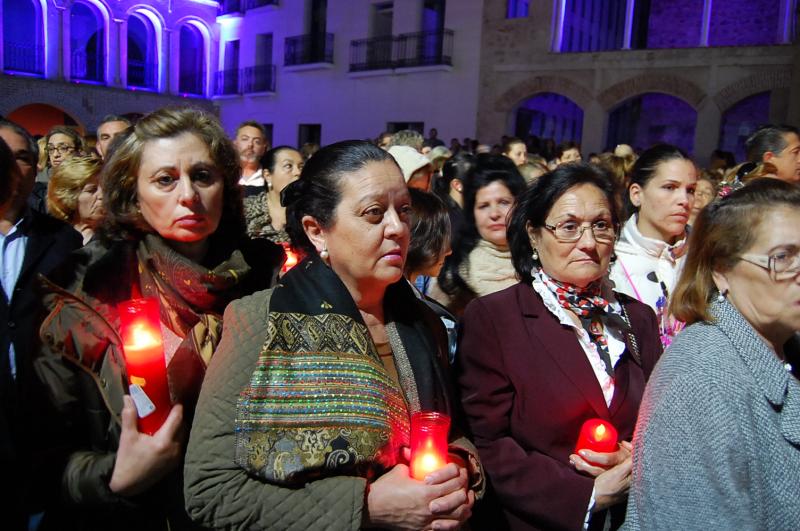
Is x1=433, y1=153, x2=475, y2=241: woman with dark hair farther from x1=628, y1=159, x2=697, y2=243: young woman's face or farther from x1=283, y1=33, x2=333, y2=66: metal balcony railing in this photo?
x1=283, y1=33, x2=333, y2=66: metal balcony railing

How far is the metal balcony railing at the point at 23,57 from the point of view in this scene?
810 inches

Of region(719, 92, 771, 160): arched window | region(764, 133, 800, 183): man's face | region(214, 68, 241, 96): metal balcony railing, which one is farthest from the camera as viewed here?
region(214, 68, 241, 96): metal balcony railing

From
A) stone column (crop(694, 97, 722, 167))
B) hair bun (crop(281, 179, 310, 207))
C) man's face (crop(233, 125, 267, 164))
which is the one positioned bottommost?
hair bun (crop(281, 179, 310, 207))

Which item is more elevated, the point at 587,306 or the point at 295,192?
the point at 295,192

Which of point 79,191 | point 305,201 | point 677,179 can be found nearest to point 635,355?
point 305,201

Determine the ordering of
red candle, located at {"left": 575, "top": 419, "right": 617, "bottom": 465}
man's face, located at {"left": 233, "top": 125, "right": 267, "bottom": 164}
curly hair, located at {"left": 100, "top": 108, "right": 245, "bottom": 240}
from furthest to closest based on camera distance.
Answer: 1. man's face, located at {"left": 233, "top": 125, "right": 267, "bottom": 164}
2. curly hair, located at {"left": 100, "top": 108, "right": 245, "bottom": 240}
3. red candle, located at {"left": 575, "top": 419, "right": 617, "bottom": 465}

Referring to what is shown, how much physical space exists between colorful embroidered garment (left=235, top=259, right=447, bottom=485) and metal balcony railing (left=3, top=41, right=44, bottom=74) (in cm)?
2366

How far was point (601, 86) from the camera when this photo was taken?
600 inches

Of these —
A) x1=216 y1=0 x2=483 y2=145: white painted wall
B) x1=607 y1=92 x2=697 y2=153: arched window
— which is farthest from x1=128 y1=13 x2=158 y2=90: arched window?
x1=607 y1=92 x2=697 y2=153: arched window

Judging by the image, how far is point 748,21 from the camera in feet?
59.8

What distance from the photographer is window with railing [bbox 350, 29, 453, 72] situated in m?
18.0

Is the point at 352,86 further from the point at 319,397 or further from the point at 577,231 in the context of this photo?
the point at 319,397

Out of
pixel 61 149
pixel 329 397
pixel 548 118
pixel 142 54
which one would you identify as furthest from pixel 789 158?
pixel 142 54

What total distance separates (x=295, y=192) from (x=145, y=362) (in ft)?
2.70
